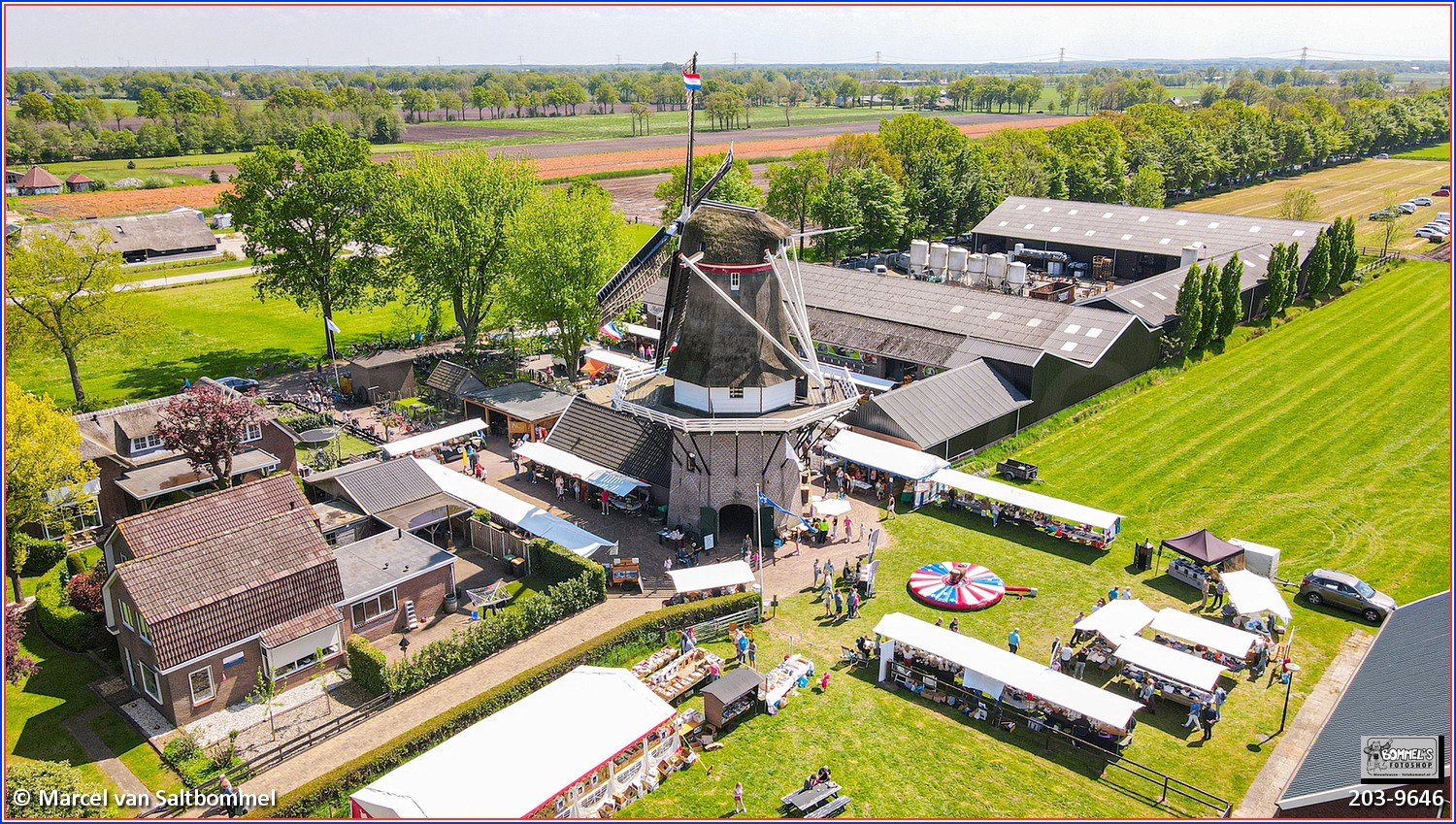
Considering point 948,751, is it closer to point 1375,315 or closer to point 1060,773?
point 1060,773

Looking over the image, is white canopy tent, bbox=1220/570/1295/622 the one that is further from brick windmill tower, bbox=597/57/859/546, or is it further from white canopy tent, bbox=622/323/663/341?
white canopy tent, bbox=622/323/663/341

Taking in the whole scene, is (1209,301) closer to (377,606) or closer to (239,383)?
(377,606)

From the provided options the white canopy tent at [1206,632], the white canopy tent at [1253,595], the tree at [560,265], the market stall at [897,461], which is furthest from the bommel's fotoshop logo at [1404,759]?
the tree at [560,265]

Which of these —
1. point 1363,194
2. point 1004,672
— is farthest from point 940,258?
point 1363,194

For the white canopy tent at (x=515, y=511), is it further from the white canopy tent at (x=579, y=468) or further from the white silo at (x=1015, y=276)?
the white silo at (x=1015, y=276)

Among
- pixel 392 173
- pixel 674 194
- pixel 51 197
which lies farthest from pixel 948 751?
pixel 51 197

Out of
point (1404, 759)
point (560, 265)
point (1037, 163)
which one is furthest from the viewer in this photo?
point (1037, 163)
